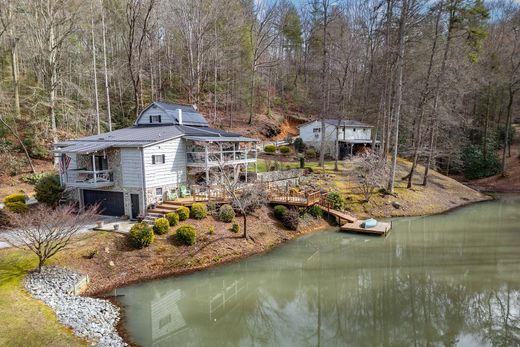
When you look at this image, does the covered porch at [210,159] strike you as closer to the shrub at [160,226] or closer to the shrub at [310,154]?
the shrub at [160,226]

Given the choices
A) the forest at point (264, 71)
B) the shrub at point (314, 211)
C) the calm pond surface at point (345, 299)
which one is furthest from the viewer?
the forest at point (264, 71)

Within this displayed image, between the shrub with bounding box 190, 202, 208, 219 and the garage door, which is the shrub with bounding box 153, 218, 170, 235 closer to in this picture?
the shrub with bounding box 190, 202, 208, 219

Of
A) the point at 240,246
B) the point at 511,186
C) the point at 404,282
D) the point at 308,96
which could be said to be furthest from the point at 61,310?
the point at 308,96

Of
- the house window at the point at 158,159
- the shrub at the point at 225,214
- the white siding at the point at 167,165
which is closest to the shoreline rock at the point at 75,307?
the white siding at the point at 167,165

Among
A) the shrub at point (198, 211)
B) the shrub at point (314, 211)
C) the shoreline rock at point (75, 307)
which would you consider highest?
the shrub at point (198, 211)

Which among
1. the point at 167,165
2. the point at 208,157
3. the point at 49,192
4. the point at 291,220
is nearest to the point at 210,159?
the point at 208,157

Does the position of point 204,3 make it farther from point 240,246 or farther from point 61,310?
point 61,310

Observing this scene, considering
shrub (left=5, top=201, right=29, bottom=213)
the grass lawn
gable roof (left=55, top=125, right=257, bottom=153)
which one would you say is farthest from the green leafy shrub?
shrub (left=5, top=201, right=29, bottom=213)

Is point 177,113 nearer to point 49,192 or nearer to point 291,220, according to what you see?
point 49,192
